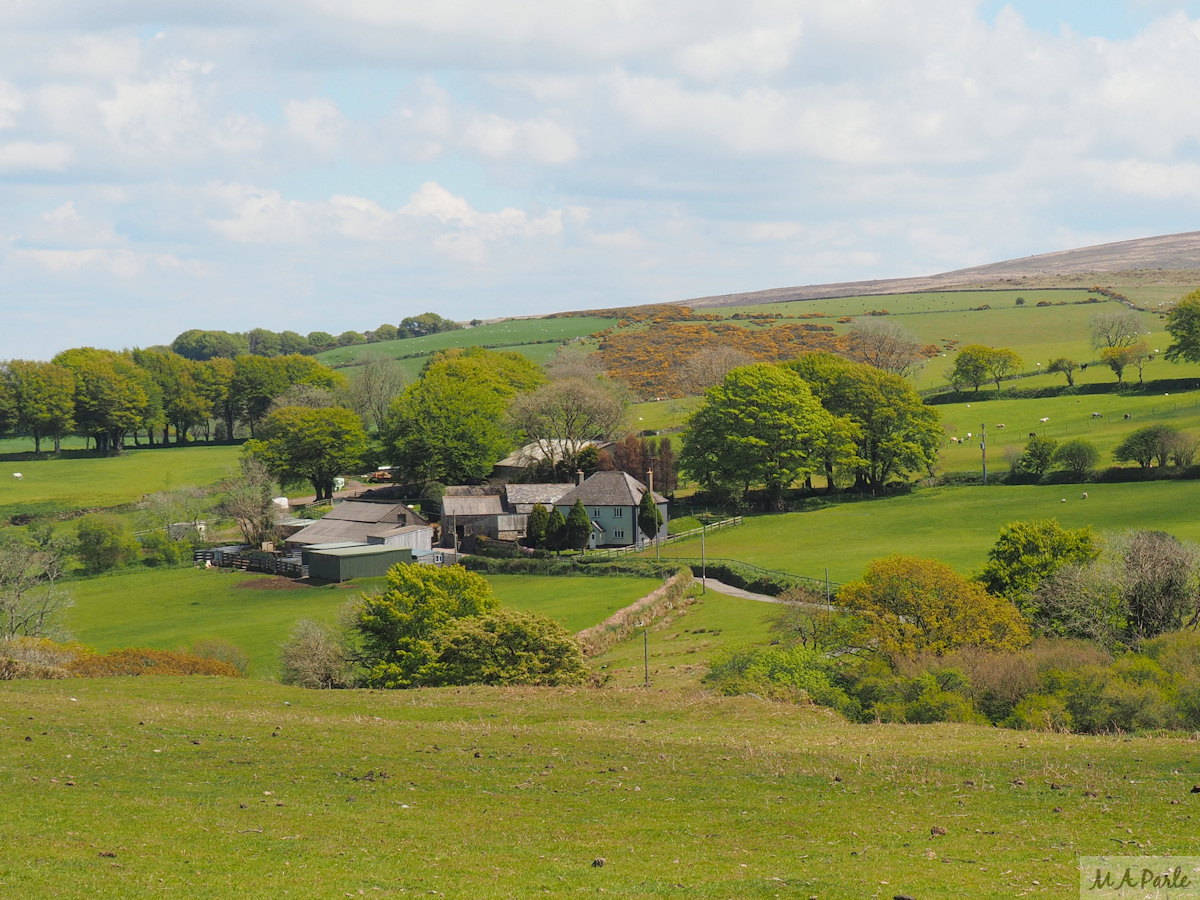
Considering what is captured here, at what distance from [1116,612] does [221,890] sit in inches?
1512

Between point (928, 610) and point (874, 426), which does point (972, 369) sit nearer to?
point (874, 426)

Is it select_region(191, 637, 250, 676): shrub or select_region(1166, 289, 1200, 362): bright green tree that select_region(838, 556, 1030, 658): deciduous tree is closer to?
select_region(191, 637, 250, 676): shrub

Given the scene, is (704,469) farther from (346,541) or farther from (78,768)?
(78,768)

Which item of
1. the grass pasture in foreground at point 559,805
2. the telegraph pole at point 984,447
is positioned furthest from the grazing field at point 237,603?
the telegraph pole at point 984,447

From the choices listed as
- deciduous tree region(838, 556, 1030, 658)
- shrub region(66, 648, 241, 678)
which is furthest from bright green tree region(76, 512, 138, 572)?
deciduous tree region(838, 556, 1030, 658)

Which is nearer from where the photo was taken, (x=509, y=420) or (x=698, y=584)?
(x=698, y=584)

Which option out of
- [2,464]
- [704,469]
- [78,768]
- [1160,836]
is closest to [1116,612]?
[1160,836]

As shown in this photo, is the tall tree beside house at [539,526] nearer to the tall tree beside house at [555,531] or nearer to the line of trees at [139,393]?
the tall tree beside house at [555,531]

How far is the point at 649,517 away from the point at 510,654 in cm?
4861

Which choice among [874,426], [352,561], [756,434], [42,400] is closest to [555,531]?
[352,561]

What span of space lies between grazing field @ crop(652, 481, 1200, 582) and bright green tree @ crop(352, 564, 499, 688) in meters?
24.1

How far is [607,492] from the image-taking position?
87562mm

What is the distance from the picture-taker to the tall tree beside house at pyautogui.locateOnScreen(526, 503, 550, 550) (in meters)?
84.9

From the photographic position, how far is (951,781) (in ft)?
59.9
